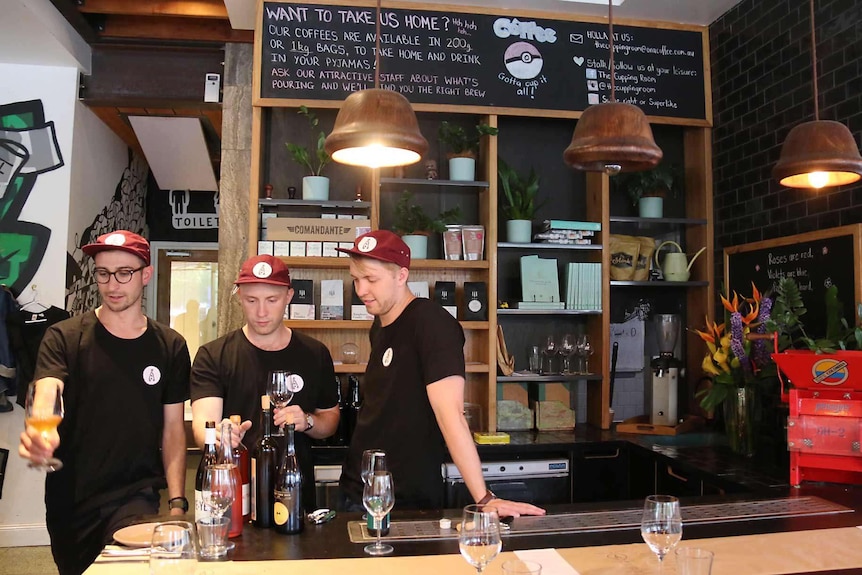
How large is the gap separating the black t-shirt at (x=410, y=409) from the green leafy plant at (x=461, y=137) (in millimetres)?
1841

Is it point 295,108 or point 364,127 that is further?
point 295,108

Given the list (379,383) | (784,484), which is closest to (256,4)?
(379,383)

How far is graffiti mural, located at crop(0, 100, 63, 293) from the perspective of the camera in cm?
469

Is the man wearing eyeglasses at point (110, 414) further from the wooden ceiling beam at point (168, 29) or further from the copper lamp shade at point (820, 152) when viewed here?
the wooden ceiling beam at point (168, 29)

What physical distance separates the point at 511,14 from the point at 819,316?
91.6 inches

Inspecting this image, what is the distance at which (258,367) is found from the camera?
262cm

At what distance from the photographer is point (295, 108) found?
4.22 m

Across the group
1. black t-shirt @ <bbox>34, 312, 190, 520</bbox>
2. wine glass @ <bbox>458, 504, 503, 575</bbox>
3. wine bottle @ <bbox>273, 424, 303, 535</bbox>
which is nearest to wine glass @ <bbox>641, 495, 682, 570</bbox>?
wine glass @ <bbox>458, 504, 503, 575</bbox>

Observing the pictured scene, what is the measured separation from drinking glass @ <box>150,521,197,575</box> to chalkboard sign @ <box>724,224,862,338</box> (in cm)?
294

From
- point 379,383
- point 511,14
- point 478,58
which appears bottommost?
point 379,383

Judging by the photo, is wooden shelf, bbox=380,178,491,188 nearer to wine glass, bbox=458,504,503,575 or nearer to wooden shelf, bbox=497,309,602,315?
wooden shelf, bbox=497,309,602,315

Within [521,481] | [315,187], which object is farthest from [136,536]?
[315,187]

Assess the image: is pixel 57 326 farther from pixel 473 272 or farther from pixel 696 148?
pixel 696 148

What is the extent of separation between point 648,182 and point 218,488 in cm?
326
